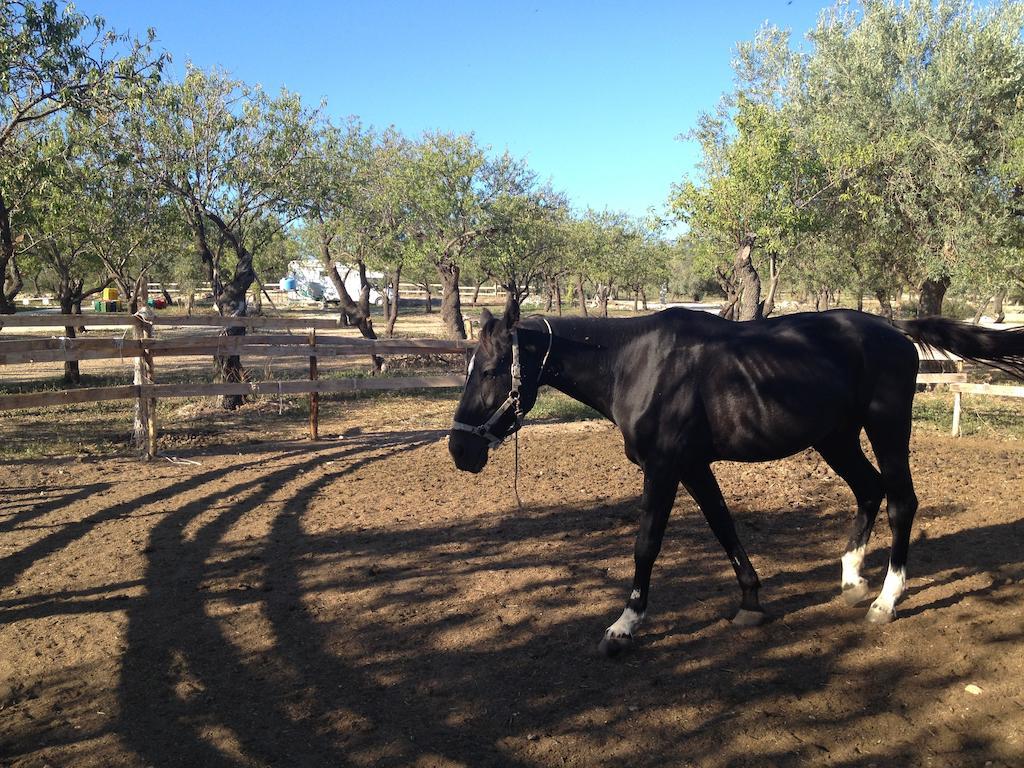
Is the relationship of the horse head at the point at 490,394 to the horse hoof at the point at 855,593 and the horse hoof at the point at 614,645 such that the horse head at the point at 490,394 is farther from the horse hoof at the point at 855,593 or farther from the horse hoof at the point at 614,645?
the horse hoof at the point at 855,593

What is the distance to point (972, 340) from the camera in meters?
4.84

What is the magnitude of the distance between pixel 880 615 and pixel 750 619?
776mm

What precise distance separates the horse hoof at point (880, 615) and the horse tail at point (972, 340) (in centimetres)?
189

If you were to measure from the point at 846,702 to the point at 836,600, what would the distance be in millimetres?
1335

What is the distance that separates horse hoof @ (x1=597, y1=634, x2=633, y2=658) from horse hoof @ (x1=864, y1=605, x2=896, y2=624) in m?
1.50

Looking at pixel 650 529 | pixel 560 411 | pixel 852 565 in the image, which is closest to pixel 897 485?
pixel 852 565

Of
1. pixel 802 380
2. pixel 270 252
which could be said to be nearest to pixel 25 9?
pixel 802 380

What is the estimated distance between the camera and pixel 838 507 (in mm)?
6637

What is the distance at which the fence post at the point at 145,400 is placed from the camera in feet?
29.2

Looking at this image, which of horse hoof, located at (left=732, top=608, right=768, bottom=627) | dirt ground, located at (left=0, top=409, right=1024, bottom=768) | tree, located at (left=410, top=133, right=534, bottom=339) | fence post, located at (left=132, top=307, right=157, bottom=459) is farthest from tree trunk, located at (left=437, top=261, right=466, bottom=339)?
horse hoof, located at (left=732, top=608, right=768, bottom=627)

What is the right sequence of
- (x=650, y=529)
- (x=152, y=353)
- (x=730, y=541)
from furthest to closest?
1. (x=152, y=353)
2. (x=730, y=541)
3. (x=650, y=529)

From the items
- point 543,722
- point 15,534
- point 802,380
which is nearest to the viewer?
point 543,722

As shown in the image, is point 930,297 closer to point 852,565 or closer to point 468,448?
point 852,565

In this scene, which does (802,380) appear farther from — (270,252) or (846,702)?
(270,252)
